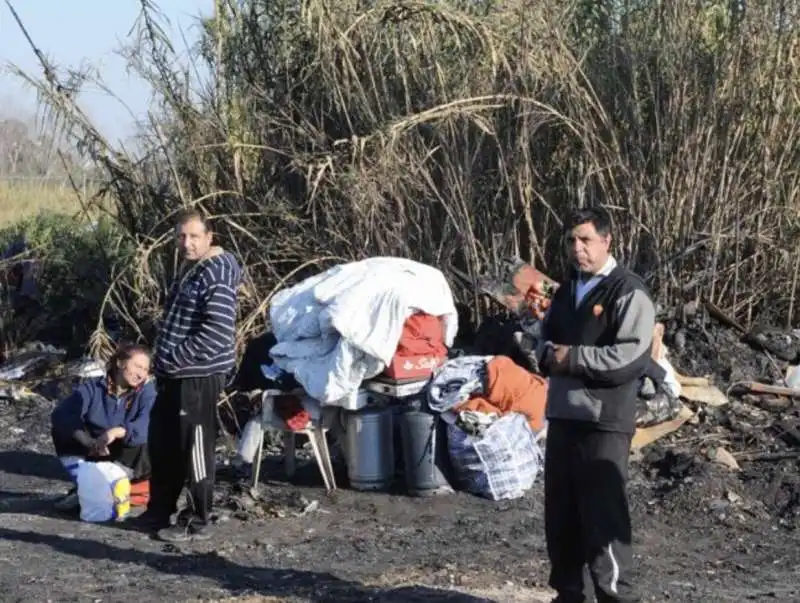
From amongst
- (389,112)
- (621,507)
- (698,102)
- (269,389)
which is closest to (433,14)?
(389,112)

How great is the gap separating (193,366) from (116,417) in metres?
1.38

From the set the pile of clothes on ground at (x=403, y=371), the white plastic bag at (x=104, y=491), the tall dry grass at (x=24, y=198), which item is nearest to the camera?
the white plastic bag at (x=104, y=491)

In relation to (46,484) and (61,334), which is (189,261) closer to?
(46,484)

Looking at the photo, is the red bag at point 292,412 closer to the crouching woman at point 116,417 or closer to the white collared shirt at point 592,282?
the crouching woman at point 116,417

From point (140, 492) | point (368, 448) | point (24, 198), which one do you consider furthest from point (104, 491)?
point (24, 198)

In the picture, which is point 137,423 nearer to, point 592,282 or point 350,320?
point 350,320

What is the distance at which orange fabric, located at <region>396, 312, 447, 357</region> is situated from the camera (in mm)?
9406

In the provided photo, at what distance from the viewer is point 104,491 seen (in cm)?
866

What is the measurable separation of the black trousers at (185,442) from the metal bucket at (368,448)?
4.87 feet

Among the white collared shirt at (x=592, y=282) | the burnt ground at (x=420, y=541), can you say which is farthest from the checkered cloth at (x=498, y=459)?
the white collared shirt at (x=592, y=282)

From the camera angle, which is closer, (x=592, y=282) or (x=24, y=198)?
(x=592, y=282)

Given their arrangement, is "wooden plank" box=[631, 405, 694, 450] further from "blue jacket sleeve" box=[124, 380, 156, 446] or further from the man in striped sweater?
"blue jacket sleeve" box=[124, 380, 156, 446]

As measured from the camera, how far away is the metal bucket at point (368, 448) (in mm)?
9445

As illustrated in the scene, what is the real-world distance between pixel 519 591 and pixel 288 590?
1164mm
